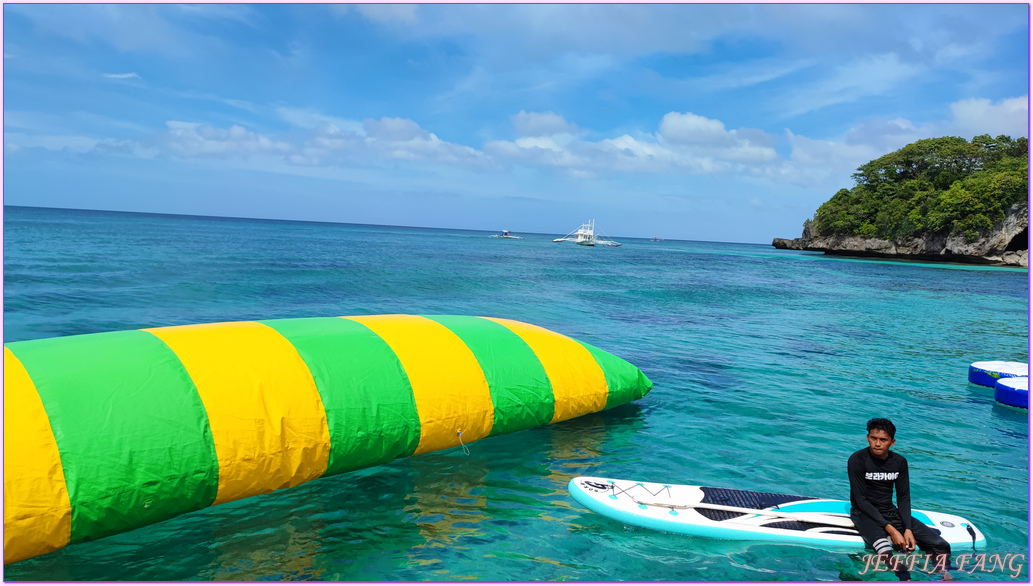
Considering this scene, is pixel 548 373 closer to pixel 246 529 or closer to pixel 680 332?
pixel 246 529

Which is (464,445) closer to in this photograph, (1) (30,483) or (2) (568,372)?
(2) (568,372)

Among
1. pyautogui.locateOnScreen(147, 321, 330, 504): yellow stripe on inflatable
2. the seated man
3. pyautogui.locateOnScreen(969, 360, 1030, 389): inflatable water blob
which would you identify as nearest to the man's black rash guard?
the seated man

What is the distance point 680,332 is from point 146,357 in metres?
13.4

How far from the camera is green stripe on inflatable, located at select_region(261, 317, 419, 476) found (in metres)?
5.72

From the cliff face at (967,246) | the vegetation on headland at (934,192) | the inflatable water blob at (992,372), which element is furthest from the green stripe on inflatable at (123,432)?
the vegetation on headland at (934,192)

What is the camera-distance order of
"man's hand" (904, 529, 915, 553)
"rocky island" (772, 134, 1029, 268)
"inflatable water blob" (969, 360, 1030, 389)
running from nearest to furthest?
"man's hand" (904, 529, 915, 553)
"inflatable water blob" (969, 360, 1030, 389)
"rocky island" (772, 134, 1029, 268)

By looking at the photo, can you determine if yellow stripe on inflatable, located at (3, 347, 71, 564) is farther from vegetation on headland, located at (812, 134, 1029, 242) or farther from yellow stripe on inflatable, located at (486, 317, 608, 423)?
vegetation on headland, located at (812, 134, 1029, 242)

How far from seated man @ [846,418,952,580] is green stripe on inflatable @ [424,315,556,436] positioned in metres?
3.37

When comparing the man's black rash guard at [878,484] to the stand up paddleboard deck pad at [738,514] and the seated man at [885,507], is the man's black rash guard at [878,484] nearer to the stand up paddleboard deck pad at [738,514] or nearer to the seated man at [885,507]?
the seated man at [885,507]

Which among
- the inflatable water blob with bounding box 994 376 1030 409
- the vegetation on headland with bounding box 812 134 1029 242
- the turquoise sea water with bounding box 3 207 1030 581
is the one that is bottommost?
the turquoise sea water with bounding box 3 207 1030 581

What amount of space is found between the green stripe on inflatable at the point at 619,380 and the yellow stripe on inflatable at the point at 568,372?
113 millimetres

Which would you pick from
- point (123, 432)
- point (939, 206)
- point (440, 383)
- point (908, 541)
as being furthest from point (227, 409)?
Answer: point (939, 206)

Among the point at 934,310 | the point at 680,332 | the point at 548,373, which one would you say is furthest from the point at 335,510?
the point at 934,310

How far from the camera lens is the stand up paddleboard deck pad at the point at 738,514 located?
519 cm
